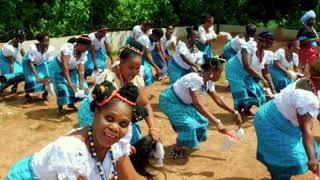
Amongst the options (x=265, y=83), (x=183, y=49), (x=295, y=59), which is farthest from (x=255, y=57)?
(x=183, y=49)

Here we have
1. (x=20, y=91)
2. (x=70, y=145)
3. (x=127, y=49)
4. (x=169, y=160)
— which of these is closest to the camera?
(x=70, y=145)

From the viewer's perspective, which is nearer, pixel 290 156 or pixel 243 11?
pixel 290 156

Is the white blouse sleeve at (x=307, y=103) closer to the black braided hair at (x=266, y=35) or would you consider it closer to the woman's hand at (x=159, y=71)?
the black braided hair at (x=266, y=35)

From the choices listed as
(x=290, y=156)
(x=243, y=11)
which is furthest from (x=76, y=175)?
(x=243, y=11)

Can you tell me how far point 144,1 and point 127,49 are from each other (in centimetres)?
1314

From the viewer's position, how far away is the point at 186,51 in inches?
335

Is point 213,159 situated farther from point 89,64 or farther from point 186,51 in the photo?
point 89,64

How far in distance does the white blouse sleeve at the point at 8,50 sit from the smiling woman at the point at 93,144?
690 centimetres

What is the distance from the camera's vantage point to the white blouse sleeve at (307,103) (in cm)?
401

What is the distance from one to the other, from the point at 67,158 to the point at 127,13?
14.2 meters

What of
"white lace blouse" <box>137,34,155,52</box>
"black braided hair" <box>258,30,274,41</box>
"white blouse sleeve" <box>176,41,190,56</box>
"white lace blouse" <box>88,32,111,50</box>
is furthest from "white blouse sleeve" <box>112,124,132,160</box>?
"white lace blouse" <box>88,32,111,50</box>

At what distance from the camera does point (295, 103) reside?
13.7 ft

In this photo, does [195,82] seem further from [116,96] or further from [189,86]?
[116,96]

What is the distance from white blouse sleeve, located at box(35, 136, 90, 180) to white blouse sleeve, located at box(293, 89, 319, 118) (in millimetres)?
2105
